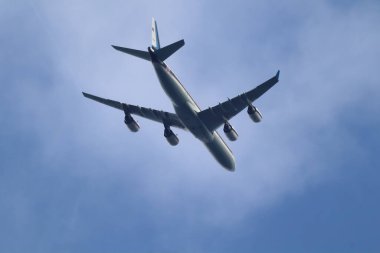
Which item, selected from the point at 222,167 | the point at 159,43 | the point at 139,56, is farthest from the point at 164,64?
the point at 222,167

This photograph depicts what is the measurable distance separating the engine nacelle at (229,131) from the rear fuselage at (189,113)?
1.51 m

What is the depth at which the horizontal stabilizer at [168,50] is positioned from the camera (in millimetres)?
52331

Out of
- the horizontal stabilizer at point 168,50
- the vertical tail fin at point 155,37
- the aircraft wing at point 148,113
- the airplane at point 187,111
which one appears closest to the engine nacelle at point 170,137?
the airplane at point 187,111

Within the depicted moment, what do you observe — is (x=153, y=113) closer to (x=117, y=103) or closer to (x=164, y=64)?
(x=117, y=103)

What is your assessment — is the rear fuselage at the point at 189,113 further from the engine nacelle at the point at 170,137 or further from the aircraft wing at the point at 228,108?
the engine nacelle at the point at 170,137

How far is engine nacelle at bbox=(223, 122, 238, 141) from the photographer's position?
2367 inches

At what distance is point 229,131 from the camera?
197ft

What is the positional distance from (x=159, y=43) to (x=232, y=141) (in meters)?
12.4

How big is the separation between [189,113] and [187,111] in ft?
1.11

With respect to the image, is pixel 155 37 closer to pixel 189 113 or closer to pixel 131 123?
pixel 131 123

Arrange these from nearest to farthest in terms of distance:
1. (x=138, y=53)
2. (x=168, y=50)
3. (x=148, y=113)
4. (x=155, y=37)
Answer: (x=168, y=50) < (x=138, y=53) < (x=155, y=37) < (x=148, y=113)

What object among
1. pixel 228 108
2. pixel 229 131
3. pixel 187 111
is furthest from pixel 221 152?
pixel 187 111

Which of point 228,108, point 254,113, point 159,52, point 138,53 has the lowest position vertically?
point 254,113

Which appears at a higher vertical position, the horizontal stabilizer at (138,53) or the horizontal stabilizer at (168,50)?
the horizontal stabilizer at (138,53)
